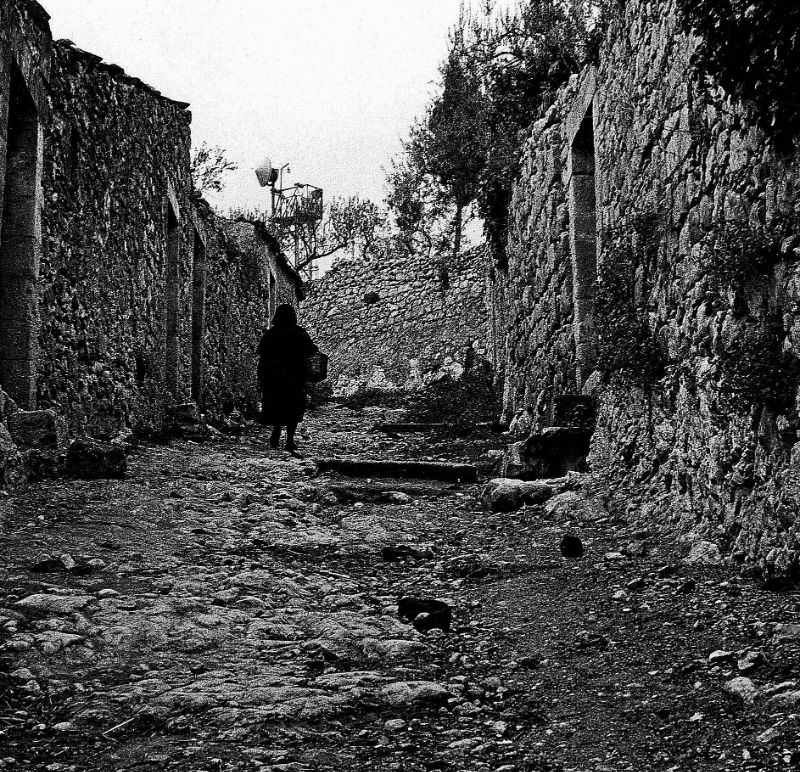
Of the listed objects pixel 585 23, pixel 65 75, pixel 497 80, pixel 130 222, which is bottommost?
pixel 130 222

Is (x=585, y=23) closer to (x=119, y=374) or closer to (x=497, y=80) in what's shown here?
(x=497, y=80)

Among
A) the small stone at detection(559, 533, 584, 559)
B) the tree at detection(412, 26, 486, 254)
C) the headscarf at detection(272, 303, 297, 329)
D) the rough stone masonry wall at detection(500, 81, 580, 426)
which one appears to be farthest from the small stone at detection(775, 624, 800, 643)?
the tree at detection(412, 26, 486, 254)

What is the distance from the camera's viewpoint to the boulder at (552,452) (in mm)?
7355

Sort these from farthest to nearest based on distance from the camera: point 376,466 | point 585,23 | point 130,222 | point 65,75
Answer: point 585,23
point 130,222
point 376,466
point 65,75

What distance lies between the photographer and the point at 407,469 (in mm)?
8594

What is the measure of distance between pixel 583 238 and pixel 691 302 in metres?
3.69

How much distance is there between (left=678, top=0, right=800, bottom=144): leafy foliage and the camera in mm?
3723

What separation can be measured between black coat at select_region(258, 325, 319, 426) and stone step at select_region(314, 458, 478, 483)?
1.82 meters

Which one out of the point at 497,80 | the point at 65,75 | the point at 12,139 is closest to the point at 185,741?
the point at 12,139

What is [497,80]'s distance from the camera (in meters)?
12.2

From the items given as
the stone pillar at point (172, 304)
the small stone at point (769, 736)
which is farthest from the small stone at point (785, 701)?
the stone pillar at point (172, 304)

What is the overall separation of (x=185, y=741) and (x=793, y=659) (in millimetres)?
2028

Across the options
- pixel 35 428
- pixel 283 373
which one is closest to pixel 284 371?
pixel 283 373

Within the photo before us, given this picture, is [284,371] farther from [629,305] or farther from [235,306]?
[235,306]
